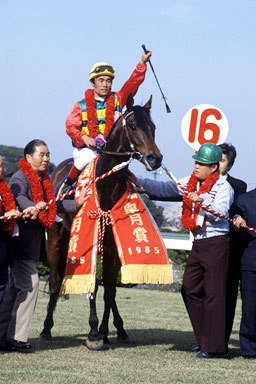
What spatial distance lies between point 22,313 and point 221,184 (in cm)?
239

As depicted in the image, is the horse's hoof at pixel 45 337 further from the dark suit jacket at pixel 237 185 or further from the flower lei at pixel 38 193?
the dark suit jacket at pixel 237 185

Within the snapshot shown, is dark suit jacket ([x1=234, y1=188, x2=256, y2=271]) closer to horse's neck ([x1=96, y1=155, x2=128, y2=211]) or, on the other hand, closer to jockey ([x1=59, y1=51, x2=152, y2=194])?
horse's neck ([x1=96, y1=155, x2=128, y2=211])

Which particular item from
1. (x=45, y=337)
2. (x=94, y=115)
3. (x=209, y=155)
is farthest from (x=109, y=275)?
(x=209, y=155)

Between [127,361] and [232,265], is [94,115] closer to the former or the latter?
[232,265]

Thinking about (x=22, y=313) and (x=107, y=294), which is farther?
(x=107, y=294)

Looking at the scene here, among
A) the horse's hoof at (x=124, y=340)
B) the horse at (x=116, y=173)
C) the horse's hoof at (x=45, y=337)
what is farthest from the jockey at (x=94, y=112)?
the horse's hoof at (x=124, y=340)

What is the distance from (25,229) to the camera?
717 centimetres

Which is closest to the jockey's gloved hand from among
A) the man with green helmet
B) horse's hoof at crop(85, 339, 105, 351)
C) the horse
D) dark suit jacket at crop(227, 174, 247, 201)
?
the horse

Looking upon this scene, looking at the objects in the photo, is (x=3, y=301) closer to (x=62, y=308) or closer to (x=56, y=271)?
(x=56, y=271)

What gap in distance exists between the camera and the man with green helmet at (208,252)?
7.18 metres

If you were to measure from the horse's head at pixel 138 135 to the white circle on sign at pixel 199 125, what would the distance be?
1502 mm

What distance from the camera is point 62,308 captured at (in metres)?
12.1

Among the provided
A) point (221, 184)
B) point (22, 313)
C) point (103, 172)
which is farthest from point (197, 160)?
point (22, 313)

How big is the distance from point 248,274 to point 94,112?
2505 mm
